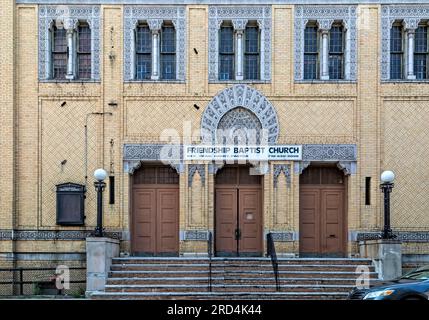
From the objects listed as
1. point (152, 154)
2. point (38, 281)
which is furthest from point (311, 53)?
point (38, 281)

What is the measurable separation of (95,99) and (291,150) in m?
6.57

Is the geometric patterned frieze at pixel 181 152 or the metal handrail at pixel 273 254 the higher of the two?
the geometric patterned frieze at pixel 181 152

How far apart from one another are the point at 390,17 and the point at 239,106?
5684 mm

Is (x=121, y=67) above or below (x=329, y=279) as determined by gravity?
above

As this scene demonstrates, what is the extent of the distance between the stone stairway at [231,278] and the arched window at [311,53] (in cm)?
609

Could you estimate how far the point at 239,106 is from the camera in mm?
20094

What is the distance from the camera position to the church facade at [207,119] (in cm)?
1981

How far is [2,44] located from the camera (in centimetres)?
1984

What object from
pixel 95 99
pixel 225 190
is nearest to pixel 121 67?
pixel 95 99

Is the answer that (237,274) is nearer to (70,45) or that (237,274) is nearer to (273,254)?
(273,254)

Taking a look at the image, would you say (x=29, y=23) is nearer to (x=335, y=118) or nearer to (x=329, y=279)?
(x=335, y=118)

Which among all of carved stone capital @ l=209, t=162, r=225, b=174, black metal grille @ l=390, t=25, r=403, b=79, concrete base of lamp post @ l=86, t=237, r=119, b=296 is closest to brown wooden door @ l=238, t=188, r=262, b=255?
carved stone capital @ l=209, t=162, r=225, b=174

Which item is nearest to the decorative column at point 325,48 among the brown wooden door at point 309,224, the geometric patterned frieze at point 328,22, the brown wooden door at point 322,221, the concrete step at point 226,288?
the geometric patterned frieze at point 328,22

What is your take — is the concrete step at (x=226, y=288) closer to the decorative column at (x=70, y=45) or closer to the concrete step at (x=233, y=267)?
the concrete step at (x=233, y=267)
